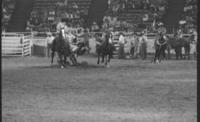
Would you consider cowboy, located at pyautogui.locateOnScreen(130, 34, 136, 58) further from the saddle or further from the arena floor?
the arena floor

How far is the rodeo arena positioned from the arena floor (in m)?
0.02

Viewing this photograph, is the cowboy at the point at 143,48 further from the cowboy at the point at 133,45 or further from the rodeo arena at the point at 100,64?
the cowboy at the point at 133,45

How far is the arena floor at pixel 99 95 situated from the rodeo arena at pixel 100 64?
0.02 m

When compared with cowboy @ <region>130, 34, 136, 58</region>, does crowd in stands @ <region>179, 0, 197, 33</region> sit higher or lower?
higher

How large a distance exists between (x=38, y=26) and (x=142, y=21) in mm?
6574

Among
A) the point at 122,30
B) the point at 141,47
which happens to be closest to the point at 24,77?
the point at 141,47

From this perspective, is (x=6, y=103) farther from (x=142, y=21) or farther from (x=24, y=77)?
(x=142, y=21)

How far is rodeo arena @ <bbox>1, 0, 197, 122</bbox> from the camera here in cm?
927

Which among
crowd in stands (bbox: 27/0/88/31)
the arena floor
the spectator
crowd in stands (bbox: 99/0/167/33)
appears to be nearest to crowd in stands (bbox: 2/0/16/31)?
crowd in stands (bbox: 27/0/88/31)

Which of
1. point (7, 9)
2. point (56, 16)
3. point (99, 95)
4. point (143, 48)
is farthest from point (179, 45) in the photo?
point (99, 95)

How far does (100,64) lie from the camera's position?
21.5 m

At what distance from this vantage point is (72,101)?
10.4 meters

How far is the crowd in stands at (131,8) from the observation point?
3070 cm

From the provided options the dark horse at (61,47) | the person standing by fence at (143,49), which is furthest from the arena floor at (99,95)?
the person standing by fence at (143,49)
